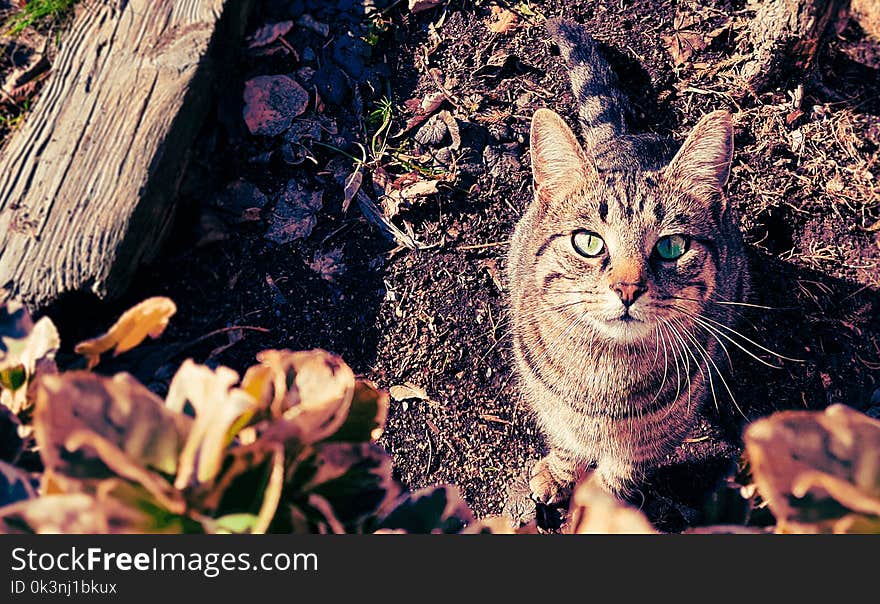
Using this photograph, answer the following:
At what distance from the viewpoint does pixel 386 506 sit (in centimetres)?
92

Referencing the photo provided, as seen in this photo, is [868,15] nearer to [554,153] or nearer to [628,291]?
[554,153]

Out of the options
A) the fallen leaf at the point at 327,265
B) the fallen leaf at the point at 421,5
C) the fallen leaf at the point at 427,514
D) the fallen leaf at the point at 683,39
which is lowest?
the fallen leaf at the point at 327,265

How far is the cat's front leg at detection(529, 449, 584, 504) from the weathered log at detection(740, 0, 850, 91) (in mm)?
1537

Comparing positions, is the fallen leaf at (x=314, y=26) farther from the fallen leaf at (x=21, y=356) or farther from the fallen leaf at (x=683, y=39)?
the fallen leaf at (x=21, y=356)

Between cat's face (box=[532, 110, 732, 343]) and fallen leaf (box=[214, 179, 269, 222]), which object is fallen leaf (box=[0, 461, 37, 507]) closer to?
cat's face (box=[532, 110, 732, 343])

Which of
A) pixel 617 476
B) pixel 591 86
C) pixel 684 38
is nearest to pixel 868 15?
pixel 684 38

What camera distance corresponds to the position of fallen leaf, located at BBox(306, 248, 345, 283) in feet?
7.51

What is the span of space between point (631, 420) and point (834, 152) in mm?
1280

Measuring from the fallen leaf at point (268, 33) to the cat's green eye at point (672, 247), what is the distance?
1577 mm

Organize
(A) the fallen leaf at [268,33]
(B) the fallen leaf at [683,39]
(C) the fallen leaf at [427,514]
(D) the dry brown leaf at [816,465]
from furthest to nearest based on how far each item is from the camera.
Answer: (B) the fallen leaf at [683,39]
(A) the fallen leaf at [268,33]
(C) the fallen leaf at [427,514]
(D) the dry brown leaf at [816,465]

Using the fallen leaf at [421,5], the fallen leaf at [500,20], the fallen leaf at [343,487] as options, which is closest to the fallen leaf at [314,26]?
the fallen leaf at [421,5]

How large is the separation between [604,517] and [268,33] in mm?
2250

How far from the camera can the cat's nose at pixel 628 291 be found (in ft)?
5.49

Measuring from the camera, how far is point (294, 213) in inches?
91.1
